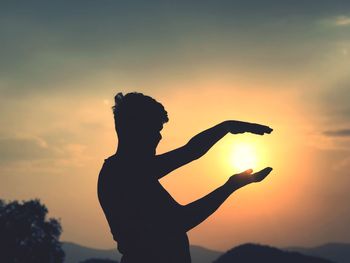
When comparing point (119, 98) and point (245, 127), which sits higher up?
point (119, 98)

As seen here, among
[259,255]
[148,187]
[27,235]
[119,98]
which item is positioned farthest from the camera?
[259,255]

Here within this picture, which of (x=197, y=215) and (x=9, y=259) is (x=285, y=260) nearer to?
(x=9, y=259)

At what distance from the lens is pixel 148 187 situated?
5.39 metres

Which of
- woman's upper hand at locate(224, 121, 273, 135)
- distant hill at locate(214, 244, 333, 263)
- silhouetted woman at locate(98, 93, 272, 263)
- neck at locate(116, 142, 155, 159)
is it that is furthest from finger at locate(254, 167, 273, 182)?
distant hill at locate(214, 244, 333, 263)

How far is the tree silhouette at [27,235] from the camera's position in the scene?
231 ft

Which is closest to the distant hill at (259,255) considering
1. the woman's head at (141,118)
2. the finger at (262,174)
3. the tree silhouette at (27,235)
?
the tree silhouette at (27,235)

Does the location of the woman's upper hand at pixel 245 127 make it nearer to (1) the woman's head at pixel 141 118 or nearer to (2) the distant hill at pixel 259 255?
(1) the woman's head at pixel 141 118

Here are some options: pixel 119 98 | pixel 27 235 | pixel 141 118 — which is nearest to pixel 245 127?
pixel 141 118

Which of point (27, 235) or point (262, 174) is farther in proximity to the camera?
point (27, 235)

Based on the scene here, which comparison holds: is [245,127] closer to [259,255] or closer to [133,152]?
[133,152]

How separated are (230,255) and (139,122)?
132377 mm

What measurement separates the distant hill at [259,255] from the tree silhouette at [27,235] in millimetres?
68696

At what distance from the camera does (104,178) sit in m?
5.54

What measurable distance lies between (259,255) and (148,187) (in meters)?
133
